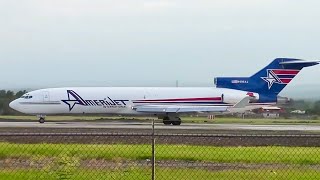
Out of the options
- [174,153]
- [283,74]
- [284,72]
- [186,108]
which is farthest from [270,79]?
[174,153]

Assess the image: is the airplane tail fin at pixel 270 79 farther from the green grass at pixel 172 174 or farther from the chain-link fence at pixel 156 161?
the green grass at pixel 172 174

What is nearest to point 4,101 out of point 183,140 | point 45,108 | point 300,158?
point 45,108

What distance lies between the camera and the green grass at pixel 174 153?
1911 centimetres

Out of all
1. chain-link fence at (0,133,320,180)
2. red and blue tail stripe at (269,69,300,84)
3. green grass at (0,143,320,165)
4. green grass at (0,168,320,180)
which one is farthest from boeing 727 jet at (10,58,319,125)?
green grass at (0,168,320,180)

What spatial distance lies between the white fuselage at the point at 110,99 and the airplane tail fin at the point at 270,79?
1568 mm

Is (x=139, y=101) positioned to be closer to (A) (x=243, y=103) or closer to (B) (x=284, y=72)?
(A) (x=243, y=103)

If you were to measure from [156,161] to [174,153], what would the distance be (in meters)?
1.75

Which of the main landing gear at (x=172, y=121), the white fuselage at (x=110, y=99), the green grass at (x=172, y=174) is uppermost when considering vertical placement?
the green grass at (x=172, y=174)

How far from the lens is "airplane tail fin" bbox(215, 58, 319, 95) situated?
165ft

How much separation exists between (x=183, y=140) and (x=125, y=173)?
40.8ft

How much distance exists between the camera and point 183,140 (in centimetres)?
2770

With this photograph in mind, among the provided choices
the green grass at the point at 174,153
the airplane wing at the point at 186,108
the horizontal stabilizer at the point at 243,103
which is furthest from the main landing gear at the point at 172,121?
the green grass at the point at 174,153

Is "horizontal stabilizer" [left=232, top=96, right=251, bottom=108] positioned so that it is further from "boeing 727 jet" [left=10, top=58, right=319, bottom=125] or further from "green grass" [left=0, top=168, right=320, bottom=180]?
"green grass" [left=0, top=168, right=320, bottom=180]

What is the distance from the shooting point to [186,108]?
47.5 metres
